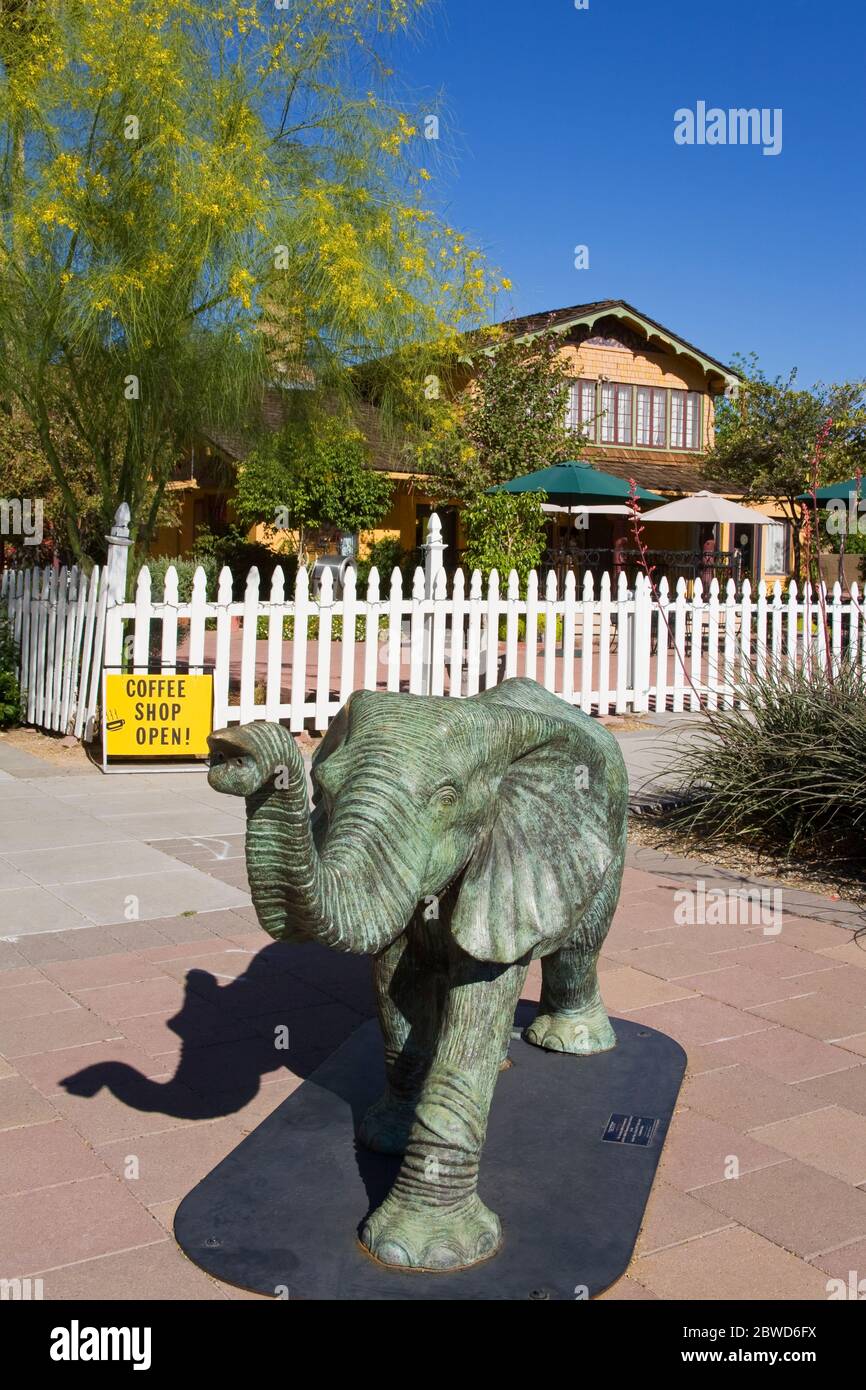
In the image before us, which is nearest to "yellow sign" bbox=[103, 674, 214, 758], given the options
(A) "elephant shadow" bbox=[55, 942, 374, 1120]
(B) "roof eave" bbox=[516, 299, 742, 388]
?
(A) "elephant shadow" bbox=[55, 942, 374, 1120]

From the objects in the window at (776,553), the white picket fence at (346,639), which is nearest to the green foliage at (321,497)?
the white picket fence at (346,639)

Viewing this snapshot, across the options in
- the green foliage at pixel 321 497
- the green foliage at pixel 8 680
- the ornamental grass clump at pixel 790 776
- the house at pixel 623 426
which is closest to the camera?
the ornamental grass clump at pixel 790 776

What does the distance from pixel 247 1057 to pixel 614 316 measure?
981 inches

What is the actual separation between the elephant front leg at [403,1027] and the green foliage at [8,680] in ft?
27.3

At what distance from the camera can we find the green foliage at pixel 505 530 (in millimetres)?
20156

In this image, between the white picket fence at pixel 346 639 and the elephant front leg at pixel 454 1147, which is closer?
the elephant front leg at pixel 454 1147

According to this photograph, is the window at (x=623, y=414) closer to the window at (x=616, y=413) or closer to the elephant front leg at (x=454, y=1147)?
the window at (x=616, y=413)

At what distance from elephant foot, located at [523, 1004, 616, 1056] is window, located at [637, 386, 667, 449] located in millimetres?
25060

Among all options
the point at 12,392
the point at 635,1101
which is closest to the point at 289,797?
the point at 635,1101

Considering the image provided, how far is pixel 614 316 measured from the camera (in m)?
26.4

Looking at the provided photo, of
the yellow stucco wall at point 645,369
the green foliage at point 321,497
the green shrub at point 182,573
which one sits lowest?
the green shrub at point 182,573

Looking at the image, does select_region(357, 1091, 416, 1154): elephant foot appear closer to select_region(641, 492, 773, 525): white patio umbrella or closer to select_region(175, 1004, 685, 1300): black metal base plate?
select_region(175, 1004, 685, 1300): black metal base plate

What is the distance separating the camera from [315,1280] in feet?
8.56

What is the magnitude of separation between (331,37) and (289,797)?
11.1 m
